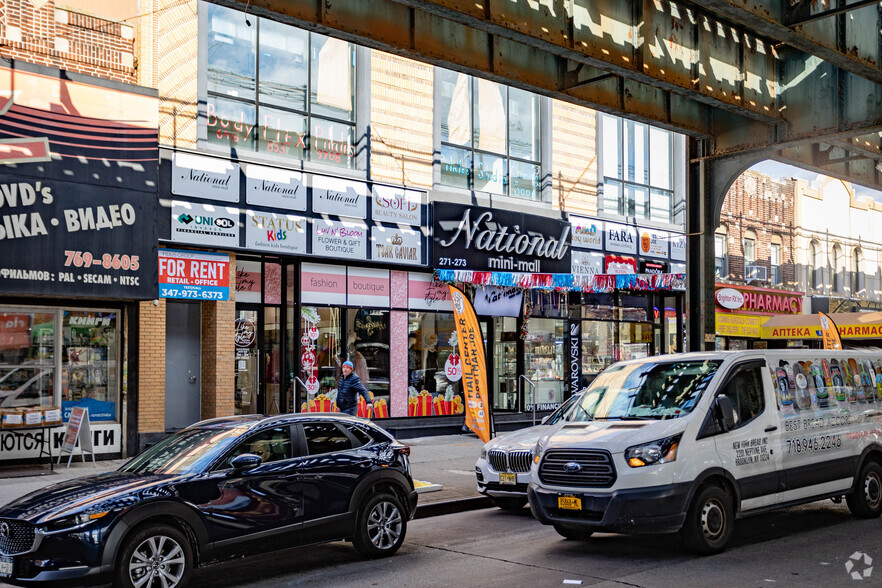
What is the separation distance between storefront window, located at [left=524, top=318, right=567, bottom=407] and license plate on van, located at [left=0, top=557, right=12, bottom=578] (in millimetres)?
16677

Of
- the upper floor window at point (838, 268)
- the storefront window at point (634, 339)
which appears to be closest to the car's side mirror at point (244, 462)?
the storefront window at point (634, 339)

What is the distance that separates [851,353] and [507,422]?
11.8 metres

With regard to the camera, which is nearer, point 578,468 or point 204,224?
point 578,468

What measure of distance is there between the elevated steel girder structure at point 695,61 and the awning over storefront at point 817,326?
7797mm

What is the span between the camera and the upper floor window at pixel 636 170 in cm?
2516

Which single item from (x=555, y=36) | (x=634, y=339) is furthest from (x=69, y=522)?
(x=634, y=339)

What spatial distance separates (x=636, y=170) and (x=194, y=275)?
48.4 feet

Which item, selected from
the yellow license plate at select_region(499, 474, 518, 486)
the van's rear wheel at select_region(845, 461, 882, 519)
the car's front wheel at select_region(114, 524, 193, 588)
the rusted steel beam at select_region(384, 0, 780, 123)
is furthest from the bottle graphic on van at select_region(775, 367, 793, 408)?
the car's front wheel at select_region(114, 524, 193, 588)

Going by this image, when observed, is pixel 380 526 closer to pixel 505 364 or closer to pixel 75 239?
pixel 75 239

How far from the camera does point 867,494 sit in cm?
1060

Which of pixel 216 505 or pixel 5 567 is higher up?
pixel 216 505

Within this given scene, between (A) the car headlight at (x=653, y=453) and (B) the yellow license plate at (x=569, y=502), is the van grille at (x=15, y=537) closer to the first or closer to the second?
(B) the yellow license plate at (x=569, y=502)

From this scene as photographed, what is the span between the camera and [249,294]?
17.8 metres

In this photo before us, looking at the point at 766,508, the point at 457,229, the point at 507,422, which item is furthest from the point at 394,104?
the point at 766,508
